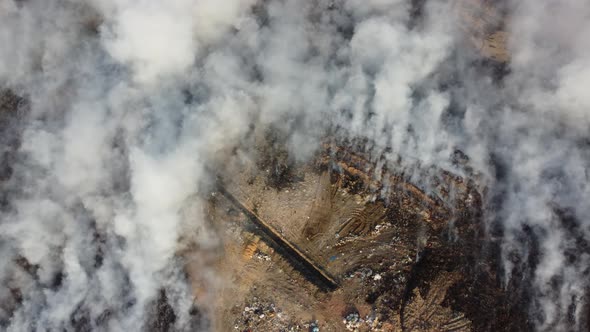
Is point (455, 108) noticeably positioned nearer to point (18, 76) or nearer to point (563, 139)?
point (563, 139)

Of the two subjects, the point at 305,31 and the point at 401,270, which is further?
the point at 305,31

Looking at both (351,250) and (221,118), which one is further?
(221,118)

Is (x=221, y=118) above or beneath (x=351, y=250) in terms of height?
above

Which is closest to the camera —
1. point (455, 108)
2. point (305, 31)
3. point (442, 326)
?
point (442, 326)

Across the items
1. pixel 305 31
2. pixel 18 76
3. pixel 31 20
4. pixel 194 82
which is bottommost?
pixel 194 82

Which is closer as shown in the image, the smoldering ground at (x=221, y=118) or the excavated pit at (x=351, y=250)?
the excavated pit at (x=351, y=250)

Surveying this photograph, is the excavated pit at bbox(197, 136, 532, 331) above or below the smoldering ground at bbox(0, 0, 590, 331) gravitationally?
below

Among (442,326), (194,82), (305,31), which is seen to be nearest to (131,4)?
(194,82)

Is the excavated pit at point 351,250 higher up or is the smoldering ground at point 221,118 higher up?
the smoldering ground at point 221,118
